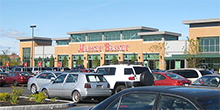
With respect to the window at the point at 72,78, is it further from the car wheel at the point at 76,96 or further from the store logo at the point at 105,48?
the store logo at the point at 105,48

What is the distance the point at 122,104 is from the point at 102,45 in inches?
2776

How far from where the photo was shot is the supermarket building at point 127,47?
2328 inches

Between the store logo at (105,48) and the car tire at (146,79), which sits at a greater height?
the store logo at (105,48)

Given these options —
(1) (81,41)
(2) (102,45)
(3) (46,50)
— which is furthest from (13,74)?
(3) (46,50)

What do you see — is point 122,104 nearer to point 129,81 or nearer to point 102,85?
point 102,85

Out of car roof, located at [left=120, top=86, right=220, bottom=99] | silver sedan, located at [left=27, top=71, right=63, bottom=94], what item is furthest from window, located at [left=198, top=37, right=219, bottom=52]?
car roof, located at [left=120, top=86, right=220, bottom=99]

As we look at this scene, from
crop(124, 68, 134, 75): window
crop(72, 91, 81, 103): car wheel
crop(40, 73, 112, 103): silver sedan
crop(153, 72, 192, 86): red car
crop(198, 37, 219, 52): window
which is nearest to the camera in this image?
crop(40, 73, 112, 103): silver sedan

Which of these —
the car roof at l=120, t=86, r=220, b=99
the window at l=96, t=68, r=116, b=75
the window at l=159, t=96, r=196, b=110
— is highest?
the car roof at l=120, t=86, r=220, b=99

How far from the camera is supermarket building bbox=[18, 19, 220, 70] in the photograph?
5912 centimetres

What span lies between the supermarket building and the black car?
166 feet

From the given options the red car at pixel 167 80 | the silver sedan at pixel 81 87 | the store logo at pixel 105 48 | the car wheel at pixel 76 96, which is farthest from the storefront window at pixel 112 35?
the car wheel at pixel 76 96

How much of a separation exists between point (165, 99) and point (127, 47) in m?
66.4

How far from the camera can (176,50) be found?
6431 cm

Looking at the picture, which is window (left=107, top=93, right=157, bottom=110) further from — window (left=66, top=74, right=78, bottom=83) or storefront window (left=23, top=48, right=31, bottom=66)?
storefront window (left=23, top=48, right=31, bottom=66)
